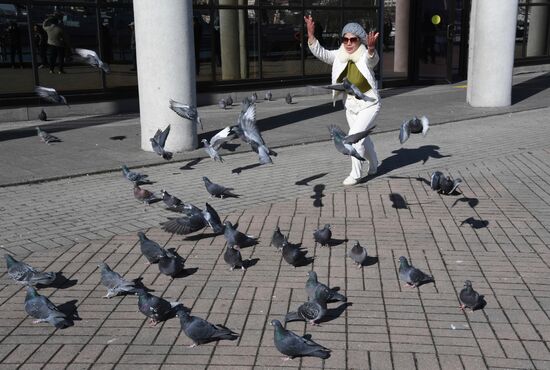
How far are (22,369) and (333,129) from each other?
4454mm

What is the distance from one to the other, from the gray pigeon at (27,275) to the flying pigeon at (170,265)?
932 millimetres

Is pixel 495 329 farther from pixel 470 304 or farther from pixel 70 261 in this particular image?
pixel 70 261

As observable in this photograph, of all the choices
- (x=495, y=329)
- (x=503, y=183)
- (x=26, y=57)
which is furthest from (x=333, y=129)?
(x=26, y=57)

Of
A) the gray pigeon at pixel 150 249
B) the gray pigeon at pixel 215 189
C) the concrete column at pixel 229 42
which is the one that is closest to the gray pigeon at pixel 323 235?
the gray pigeon at pixel 150 249

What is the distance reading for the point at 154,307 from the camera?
15.8ft

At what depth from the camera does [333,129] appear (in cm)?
753

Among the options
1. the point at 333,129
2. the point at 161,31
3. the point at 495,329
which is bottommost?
the point at 495,329

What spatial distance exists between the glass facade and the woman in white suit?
7998mm

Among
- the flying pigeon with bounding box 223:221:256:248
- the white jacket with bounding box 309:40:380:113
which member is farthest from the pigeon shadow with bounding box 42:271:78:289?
the white jacket with bounding box 309:40:380:113

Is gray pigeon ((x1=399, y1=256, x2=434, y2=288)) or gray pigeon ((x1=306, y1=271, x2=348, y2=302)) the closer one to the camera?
gray pigeon ((x1=306, y1=271, x2=348, y2=302))

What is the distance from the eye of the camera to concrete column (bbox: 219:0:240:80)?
16.4m

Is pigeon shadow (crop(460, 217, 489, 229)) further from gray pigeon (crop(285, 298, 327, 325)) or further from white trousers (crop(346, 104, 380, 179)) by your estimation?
gray pigeon (crop(285, 298, 327, 325))

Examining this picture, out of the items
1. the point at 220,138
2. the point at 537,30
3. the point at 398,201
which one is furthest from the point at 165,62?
the point at 537,30

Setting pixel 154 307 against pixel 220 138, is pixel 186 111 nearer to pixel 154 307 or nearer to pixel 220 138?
pixel 220 138
